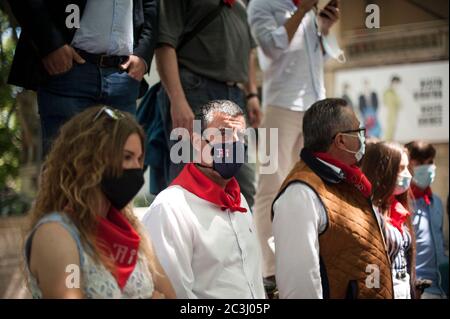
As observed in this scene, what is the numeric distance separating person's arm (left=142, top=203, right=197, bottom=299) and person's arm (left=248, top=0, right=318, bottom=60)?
203 cm

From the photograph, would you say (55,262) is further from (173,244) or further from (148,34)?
(148,34)

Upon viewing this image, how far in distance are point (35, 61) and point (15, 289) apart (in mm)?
1821

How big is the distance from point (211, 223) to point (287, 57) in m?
2.10

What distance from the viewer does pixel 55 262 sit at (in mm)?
2502

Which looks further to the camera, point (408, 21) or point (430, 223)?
point (408, 21)

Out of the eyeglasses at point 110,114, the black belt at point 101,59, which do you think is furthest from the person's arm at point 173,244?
the black belt at point 101,59

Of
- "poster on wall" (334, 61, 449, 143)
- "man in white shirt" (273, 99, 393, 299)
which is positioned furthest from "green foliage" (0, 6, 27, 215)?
"poster on wall" (334, 61, 449, 143)

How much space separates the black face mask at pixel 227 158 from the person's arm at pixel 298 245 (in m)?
0.37

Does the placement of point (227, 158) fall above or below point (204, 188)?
above

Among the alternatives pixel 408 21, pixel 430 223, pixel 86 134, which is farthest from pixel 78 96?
pixel 408 21

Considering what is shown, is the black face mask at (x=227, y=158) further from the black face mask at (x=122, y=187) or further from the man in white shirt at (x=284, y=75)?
the man in white shirt at (x=284, y=75)

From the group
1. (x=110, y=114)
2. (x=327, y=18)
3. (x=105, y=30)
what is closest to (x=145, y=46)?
(x=105, y=30)

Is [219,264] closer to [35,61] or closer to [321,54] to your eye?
[35,61]
